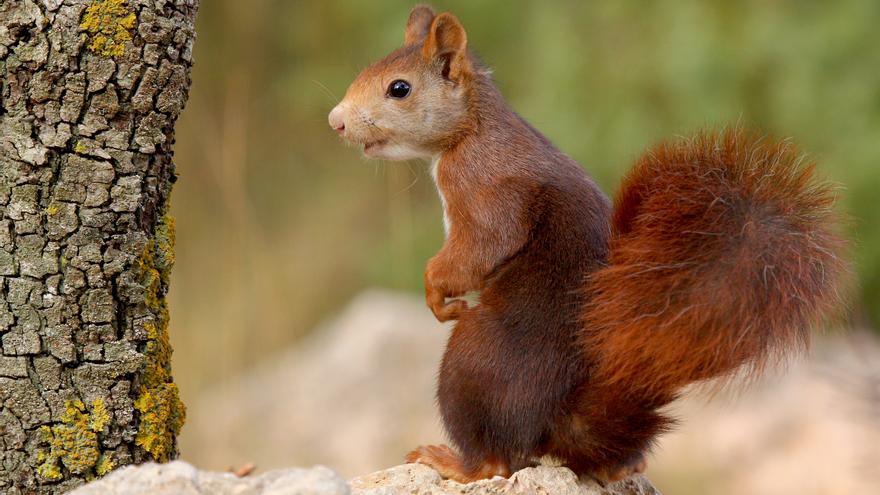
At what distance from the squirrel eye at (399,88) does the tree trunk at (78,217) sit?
0.61m

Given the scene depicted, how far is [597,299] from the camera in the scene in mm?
2422

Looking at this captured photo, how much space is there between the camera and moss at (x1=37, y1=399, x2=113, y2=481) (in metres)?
2.41

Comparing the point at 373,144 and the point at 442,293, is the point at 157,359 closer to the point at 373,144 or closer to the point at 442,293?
the point at 442,293

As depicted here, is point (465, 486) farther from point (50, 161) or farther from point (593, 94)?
point (593, 94)

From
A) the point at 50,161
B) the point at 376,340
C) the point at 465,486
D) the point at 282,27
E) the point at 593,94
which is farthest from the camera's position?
the point at 282,27

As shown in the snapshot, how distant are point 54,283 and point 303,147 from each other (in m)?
6.08

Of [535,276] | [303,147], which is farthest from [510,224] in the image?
[303,147]

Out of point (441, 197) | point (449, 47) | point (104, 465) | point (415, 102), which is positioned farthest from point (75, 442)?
point (449, 47)

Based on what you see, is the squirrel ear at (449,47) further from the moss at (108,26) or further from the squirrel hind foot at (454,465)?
the squirrel hind foot at (454,465)

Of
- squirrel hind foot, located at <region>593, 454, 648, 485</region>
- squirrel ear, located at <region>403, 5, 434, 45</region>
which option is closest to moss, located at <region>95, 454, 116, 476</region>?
squirrel hind foot, located at <region>593, 454, 648, 485</region>

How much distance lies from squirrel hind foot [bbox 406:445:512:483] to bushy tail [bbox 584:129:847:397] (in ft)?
1.07

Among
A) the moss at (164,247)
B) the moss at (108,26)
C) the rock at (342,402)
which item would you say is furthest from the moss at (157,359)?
the rock at (342,402)

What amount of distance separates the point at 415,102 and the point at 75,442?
113cm

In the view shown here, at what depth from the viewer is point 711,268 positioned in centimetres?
233
